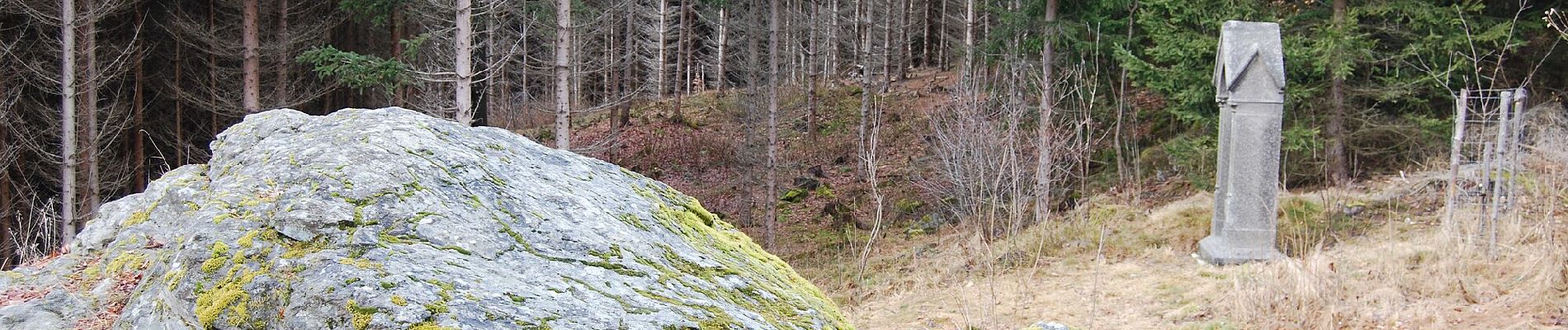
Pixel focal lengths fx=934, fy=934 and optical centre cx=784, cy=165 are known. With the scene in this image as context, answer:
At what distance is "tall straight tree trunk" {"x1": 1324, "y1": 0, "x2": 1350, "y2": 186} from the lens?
35.5 feet

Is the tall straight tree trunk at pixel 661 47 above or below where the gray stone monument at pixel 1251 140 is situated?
above

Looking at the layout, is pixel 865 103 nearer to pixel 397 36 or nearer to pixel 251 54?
pixel 397 36

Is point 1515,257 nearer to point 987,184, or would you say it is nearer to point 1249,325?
point 1249,325

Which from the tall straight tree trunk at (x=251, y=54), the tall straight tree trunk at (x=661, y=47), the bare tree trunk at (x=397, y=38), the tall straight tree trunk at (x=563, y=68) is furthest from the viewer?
the tall straight tree trunk at (x=661, y=47)

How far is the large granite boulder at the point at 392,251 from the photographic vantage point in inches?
66.0

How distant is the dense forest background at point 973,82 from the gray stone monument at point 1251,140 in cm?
132

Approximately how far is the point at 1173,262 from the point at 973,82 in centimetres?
324

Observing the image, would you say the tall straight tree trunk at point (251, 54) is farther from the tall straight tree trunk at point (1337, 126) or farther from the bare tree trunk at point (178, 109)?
the tall straight tree trunk at point (1337, 126)

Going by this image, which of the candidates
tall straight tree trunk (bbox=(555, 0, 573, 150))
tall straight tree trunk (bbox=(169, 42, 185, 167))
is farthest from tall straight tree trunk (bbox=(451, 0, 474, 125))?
tall straight tree trunk (bbox=(169, 42, 185, 167))

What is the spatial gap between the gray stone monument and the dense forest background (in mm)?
1323

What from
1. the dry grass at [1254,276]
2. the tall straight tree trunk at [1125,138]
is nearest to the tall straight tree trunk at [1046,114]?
the dry grass at [1254,276]

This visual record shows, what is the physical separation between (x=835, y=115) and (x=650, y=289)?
21.5 meters

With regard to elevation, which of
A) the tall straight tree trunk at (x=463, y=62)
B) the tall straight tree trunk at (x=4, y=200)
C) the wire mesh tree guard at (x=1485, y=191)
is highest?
the tall straight tree trunk at (x=463, y=62)

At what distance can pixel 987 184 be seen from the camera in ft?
34.4
